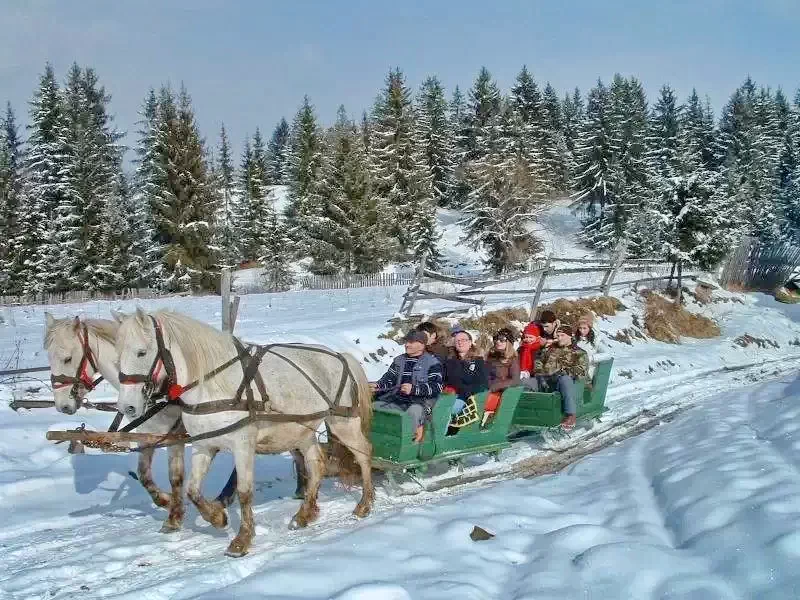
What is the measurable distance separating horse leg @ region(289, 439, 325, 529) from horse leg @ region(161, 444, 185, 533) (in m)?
0.91

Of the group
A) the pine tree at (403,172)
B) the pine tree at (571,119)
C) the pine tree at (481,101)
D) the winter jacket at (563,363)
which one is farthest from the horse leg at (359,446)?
the pine tree at (571,119)

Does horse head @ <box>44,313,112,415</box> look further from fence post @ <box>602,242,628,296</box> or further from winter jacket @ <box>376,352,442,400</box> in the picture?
fence post @ <box>602,242,628,296</box>

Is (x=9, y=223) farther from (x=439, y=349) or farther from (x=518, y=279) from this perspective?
(x=439, y=349)

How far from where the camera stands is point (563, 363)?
9805 mm

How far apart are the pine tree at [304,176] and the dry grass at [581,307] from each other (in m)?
21.9

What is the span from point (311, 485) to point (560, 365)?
4.78 m

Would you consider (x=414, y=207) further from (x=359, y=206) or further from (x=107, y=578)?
(x=107, y=578)

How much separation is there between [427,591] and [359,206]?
34.6 m

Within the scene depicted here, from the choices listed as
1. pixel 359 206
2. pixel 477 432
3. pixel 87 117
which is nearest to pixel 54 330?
pixel 477 432

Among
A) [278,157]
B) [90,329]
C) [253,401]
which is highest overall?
[278,157]

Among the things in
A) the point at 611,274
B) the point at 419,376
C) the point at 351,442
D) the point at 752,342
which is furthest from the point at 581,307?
the point at 351,442

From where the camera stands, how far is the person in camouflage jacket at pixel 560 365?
9719mm

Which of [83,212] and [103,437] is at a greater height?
[83,212]

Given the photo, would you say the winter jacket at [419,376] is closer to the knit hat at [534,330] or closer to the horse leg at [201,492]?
the horse leg at [201,492]
